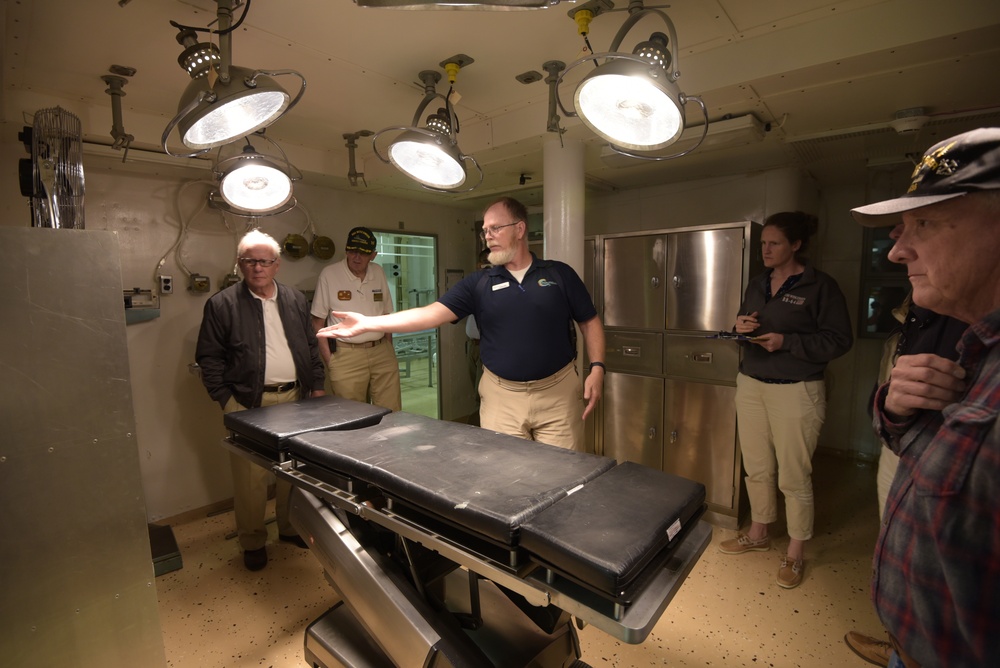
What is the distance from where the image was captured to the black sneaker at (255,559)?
8.55ft

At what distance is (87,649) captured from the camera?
5.03 feet

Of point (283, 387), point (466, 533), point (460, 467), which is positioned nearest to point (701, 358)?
point (460, 467)

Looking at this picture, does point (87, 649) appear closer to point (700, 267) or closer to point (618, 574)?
point (618, 574)

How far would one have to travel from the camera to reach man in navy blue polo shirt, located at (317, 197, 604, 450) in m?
2.12

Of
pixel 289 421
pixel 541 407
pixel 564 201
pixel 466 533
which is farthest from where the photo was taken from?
pixel 564 201

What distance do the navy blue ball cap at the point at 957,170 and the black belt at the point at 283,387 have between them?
2.75 meters

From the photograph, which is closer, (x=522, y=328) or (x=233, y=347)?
(x=522, y=328)

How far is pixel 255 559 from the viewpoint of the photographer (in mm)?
2615

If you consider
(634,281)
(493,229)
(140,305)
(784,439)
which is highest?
(493,229)

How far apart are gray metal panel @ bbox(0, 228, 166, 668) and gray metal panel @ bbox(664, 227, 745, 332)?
291 cm

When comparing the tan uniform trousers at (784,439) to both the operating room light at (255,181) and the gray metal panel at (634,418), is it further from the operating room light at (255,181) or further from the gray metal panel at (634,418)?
the operating room light at (255,181)

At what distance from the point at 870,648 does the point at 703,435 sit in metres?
1.32

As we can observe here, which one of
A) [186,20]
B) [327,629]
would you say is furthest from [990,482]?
[186,20]

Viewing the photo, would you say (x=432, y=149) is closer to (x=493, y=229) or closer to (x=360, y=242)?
(x=493, y=229)
